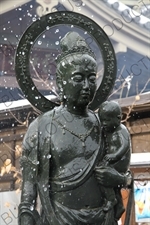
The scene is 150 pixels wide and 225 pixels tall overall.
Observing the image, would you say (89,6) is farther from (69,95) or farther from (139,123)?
(69,95)

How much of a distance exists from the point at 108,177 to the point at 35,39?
81 cm

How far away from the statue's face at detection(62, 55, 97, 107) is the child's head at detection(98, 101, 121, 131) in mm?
91

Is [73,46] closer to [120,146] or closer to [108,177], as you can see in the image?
[120,146]

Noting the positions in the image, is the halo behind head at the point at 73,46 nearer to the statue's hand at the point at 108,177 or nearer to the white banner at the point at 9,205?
the statue's hand at the point at 108,177

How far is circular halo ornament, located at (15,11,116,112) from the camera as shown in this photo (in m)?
2.34

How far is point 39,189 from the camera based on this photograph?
83.1 inches

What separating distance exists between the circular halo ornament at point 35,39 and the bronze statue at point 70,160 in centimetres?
17

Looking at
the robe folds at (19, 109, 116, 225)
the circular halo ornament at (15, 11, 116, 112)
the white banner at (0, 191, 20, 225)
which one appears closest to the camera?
the robe folds at (19, 109, 116, 225)

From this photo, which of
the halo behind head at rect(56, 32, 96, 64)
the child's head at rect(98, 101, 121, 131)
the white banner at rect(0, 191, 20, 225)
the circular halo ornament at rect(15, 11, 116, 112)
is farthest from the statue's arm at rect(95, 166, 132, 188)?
the white banner at rect(0, 191, 20, 225)

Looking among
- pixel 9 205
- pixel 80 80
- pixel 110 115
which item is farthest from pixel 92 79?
pixel 9 205

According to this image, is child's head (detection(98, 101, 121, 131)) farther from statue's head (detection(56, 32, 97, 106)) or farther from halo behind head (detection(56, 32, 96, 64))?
halo behind head (detection(56, 32, 96, 64))

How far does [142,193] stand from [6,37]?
4444 mm

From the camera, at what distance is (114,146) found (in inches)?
84.0

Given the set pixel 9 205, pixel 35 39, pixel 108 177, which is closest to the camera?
pixel 108 177
